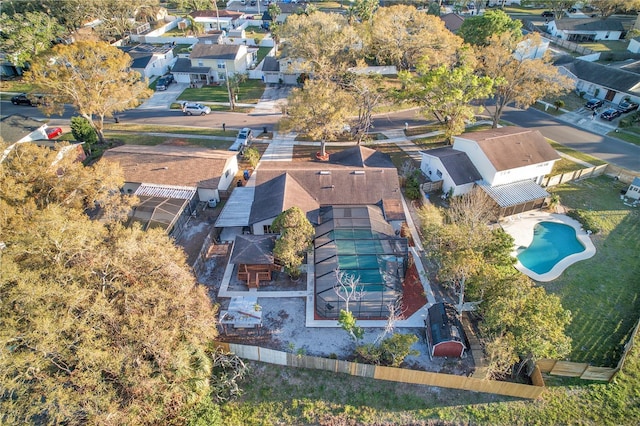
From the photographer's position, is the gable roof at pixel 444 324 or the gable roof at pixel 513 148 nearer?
the gable roof at pixel 444 324

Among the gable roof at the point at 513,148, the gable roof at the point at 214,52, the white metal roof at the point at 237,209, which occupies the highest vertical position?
the gable roof at the point at 214,52

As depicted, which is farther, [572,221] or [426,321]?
[572,221]

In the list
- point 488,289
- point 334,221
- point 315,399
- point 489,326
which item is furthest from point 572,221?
point 315,399

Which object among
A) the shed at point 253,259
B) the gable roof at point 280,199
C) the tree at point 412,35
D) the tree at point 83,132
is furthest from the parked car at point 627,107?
the tree at point 83,132

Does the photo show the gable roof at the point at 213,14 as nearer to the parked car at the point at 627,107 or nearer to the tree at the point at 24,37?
the tree at the point at 24,37

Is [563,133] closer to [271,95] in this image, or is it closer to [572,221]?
[572,221]

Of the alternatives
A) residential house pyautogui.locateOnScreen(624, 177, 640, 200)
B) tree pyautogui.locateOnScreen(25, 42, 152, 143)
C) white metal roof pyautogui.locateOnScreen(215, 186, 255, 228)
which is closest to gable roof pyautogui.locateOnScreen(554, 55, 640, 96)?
residential house pyautogui.locateOnScreen(624, 177, 640, 200)

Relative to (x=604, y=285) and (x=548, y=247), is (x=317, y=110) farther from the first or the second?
(x=604, y=285)
